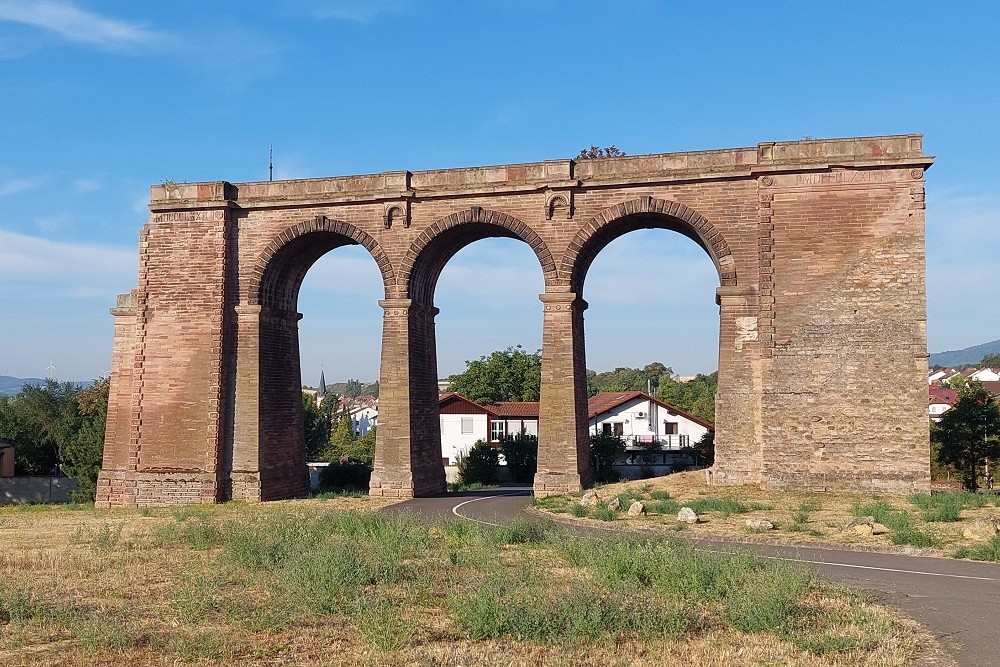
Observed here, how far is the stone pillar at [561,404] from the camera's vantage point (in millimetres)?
24859

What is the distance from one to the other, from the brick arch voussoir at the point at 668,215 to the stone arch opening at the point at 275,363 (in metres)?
5.97

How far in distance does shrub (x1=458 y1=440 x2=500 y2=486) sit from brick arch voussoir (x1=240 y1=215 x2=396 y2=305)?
478 inches

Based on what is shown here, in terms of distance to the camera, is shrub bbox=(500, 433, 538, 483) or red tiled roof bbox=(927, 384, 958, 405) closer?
shrub bbox=(500, 433, 538, 483)

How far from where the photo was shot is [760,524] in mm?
16844

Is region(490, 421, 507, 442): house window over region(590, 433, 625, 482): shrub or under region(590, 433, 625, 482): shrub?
over

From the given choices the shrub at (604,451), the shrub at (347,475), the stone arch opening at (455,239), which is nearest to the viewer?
the stone arch opening at (455,239)

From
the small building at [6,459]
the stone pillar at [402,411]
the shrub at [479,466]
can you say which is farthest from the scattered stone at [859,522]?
the small building at [6,459]

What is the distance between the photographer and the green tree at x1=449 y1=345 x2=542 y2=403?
70.8 meters

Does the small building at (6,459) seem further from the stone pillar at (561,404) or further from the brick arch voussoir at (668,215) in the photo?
the brick arch voussoir at (668,215)

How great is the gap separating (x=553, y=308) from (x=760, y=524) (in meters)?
10.4

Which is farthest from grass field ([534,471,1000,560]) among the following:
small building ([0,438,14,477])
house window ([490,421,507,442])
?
small building ([0,438,14,477])

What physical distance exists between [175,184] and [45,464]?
33.1m

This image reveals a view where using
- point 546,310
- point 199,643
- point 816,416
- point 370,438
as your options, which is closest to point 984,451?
point 816,416

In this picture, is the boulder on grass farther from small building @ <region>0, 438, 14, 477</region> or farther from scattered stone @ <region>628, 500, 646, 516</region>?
small building @ <region>0, 438, 14, 477</region>
